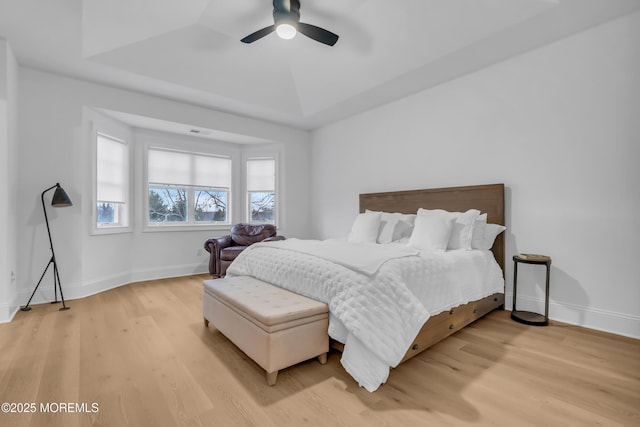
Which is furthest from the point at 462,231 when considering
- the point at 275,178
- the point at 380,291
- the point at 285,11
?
the point at 275,178

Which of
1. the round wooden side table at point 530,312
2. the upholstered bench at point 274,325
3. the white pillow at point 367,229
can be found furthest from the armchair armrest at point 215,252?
the round wooden side table at point 530,312

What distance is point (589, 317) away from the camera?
9.09 feet

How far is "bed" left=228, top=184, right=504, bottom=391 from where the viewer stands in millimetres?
1862

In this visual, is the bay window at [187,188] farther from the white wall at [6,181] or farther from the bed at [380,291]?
the bed at [380,291]

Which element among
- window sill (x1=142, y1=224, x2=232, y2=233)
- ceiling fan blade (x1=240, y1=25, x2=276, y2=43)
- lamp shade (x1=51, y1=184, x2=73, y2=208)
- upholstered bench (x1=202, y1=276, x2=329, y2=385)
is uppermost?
ceiling fan blade (x1=240, y1=25, x2=276, y2=43)

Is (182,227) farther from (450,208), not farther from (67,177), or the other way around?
(450,208)

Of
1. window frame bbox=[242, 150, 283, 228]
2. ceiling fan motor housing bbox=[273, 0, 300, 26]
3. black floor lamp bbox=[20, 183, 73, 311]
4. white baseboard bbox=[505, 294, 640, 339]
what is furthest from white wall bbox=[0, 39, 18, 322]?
white baseboard bbox=[505, 294, 640, 339]

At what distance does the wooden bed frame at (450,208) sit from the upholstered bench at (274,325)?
0.26 meters

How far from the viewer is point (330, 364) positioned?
2119mm

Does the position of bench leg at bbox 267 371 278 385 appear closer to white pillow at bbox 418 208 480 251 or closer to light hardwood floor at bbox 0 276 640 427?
light hardwood floor at bbox 0 276 640 427

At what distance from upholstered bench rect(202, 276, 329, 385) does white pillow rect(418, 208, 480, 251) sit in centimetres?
179

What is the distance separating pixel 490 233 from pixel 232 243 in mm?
3663

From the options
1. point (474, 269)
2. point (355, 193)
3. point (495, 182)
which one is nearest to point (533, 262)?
point (474, 269)

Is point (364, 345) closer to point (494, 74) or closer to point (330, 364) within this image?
point (330, 364)
